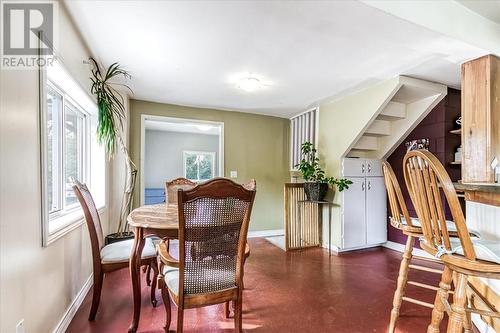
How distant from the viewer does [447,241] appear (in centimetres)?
108

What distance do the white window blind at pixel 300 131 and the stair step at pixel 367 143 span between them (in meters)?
0.69

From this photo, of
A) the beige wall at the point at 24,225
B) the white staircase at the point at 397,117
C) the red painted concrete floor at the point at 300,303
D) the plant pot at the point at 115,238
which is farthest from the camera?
the white staircase at the point at 397,117

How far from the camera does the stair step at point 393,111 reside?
333 centimetres

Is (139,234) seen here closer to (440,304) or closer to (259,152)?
(440,304)

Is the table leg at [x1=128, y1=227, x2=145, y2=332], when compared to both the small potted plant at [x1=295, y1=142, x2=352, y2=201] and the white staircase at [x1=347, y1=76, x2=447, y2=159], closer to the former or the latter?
the small potted plant at [x1=295, y1=142, x2=352, y2=201]

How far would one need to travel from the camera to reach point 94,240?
184cm

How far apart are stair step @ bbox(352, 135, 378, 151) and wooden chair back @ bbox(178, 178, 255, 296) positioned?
2794mm

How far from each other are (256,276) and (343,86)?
254 cm

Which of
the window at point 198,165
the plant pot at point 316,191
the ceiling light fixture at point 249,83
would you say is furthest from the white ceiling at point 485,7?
the window at point 198,165

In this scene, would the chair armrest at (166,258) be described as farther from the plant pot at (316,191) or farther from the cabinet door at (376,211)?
the cabinet door at (376,211)

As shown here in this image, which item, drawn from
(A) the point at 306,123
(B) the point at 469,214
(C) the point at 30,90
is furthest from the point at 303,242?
(C) the point at 30,90

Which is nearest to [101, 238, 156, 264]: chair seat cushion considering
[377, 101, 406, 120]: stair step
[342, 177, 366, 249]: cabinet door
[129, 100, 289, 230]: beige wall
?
[129, 100, 289, 230]: beige wall

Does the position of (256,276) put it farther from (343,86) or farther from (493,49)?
(493,49)

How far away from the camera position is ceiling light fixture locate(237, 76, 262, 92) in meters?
2.90
